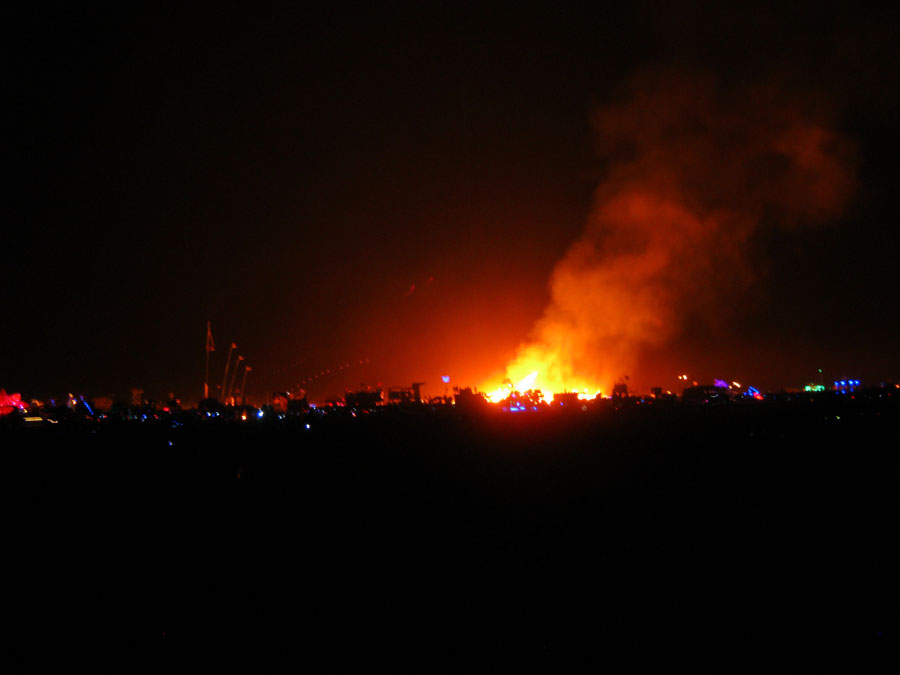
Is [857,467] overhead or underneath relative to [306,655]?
overhead

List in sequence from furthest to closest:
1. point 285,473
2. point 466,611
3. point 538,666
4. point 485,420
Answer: point 485,420, point 285,473, point 466,611, point 538,666

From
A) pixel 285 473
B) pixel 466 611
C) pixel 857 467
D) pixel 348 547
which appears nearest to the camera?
pixel 466 611

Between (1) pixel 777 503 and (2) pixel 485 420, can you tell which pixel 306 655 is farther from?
(2) pixel 485 420

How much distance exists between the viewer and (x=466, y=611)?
5.30 m

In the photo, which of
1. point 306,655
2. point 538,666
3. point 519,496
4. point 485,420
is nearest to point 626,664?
point 538,666

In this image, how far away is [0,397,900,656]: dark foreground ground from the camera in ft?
16.7

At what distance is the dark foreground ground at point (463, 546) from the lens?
16.7ft

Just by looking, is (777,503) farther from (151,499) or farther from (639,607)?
(151,499)

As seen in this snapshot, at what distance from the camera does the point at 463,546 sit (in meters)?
6.78

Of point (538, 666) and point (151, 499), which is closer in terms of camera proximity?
point (538, 666)

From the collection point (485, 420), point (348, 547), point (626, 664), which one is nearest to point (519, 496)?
point (348, 547)

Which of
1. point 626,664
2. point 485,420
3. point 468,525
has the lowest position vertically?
point 626,664

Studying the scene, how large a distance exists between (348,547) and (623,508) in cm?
369

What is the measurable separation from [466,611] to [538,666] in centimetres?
94
